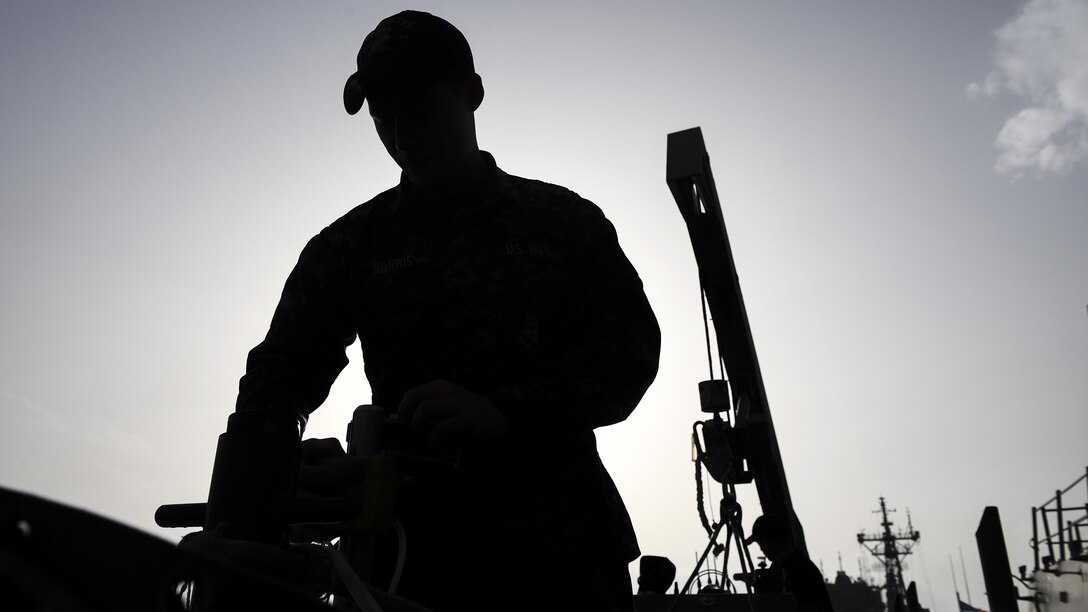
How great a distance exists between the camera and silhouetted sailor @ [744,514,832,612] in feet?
17.2

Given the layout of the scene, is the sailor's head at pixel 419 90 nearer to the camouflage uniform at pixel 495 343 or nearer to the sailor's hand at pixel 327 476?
the camouflage uniform at pixel 495 343

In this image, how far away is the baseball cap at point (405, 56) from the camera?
4.88 ft

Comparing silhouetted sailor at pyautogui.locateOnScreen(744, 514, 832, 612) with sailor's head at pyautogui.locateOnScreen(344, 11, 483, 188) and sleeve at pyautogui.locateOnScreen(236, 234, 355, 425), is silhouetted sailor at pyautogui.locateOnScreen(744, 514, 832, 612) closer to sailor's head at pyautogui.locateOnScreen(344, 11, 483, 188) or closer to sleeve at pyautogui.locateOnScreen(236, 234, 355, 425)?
sleeve at pyautogui.locateOnScreen(236, 234, 355, 425)

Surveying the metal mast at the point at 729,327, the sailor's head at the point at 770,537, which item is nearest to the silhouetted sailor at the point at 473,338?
the sailor's head at the point at 770,537

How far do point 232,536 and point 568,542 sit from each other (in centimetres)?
71

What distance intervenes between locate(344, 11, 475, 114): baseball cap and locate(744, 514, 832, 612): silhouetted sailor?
4.67 meters

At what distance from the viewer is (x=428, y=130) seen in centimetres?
161

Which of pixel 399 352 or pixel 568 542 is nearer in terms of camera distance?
pixel 568 542

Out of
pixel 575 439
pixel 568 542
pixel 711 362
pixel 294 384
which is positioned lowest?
pixel 568 542

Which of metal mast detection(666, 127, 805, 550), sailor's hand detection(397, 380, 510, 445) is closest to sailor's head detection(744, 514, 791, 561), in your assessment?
metal mast detection(666, 127, 805, 550)

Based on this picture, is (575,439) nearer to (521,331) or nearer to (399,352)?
(521,331)

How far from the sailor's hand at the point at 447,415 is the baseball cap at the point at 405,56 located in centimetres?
65

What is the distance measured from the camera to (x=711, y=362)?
794 cm

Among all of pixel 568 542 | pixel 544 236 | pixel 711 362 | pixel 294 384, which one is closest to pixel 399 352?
pixel 294 384
